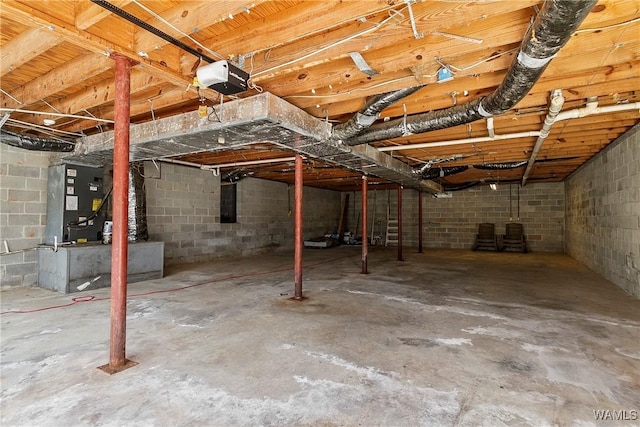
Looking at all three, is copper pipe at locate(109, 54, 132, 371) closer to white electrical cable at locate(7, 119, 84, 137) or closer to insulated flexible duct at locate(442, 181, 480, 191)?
white electrical cable at locate(7, 119, 84, 137)

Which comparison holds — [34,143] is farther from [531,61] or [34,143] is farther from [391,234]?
[391,234]

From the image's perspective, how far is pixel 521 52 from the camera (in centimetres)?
181

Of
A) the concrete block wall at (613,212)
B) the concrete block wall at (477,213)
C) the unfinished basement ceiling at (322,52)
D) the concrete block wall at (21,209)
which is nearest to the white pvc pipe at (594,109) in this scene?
the unfinished basement ceiling at (322,52)

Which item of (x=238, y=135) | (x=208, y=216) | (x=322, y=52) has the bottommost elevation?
(x=208, y=216)

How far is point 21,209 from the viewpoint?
435 centimetres

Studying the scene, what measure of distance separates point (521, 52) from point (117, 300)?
2.84 metres

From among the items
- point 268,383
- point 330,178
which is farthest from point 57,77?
point 330,178

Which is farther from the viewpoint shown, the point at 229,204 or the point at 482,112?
the point at 229,204

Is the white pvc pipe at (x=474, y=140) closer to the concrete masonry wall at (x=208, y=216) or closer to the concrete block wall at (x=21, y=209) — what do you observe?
the concrete masonry wall at (x=208, y=216)

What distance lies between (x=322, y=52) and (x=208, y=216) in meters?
5.66

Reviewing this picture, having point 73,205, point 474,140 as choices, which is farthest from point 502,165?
point 73,205

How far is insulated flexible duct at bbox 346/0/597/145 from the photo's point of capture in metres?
1.40

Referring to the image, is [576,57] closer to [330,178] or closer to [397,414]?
[397,414]

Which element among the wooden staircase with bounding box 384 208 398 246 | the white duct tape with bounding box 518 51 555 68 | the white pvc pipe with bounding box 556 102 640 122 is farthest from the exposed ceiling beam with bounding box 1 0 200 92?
the wooden staircase with bounding box 384 208 398 246
